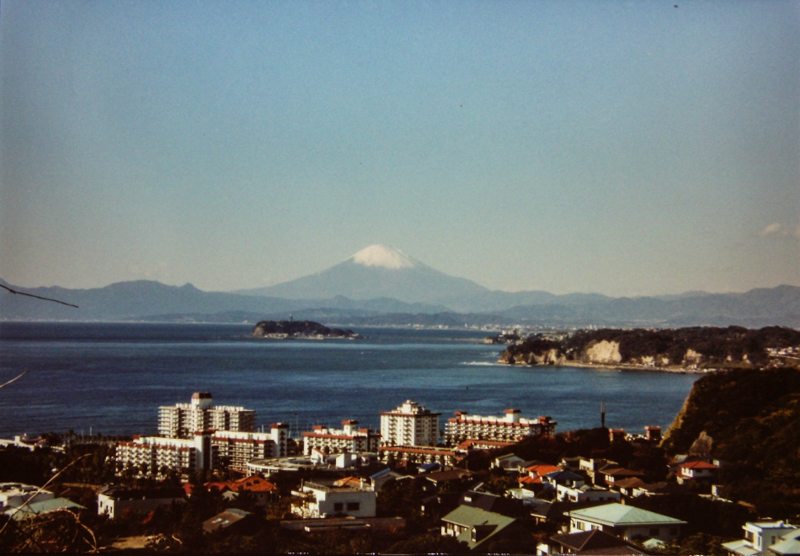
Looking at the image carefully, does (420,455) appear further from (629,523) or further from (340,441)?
(629,523)

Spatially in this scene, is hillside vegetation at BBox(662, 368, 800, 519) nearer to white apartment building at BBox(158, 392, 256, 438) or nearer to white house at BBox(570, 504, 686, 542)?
white house at BBox(570, 504, 686, 542)

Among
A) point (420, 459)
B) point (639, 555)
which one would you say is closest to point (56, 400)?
point (420, 459)

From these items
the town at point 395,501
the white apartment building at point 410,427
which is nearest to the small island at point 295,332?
the white apartment building at point 410,427

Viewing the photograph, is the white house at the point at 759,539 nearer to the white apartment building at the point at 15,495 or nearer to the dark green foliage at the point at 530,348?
the white apartment building at the point at 15,495

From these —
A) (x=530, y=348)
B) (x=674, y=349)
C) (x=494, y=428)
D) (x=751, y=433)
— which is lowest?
(x=494, y=428)

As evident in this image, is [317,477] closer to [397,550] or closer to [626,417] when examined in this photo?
[397,550]

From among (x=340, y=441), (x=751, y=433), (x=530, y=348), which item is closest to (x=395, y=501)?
(x=751, y=433)
